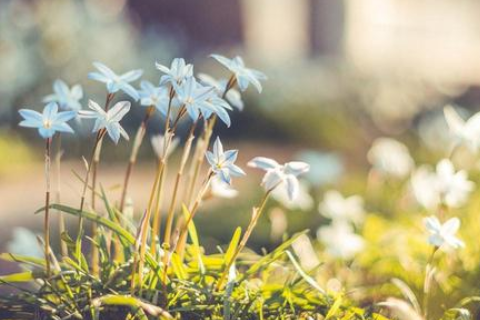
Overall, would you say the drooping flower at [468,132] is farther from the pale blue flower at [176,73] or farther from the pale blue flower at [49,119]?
the pale blue flower at [49,119]

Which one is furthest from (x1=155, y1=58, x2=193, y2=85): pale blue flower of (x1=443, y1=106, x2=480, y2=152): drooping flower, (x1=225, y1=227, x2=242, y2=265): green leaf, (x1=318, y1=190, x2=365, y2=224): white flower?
(x1=318, y1=190, x2=365, y2=224): white flower

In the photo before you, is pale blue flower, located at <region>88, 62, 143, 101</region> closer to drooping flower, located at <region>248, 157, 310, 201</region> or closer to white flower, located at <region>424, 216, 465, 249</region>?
drooping flower, located at <region>248, 157, 310, 201</region>

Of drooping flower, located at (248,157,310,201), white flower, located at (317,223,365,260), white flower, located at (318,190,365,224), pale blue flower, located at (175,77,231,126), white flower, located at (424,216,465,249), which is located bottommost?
white flower, located at (317,223,365,260)

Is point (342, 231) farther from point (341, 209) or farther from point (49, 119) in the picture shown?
point (49, 119)

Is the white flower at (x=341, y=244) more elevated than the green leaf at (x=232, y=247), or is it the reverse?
the green leaf at (x=232, y=247)

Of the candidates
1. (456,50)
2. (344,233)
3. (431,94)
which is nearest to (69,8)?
(431,94)

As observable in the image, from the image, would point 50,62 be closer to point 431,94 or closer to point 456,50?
point 431,94

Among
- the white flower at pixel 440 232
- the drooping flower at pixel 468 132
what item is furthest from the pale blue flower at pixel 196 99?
the drooping flower at pixel 468 132
